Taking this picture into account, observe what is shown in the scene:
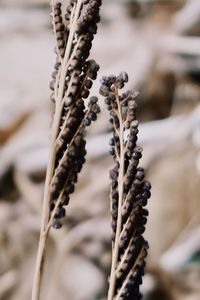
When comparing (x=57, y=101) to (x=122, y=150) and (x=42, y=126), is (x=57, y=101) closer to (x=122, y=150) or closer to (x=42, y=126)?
(x=122, y=150)

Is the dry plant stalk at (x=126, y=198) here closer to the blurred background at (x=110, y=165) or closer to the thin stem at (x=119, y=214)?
the thin stem at (x=119, y=214)

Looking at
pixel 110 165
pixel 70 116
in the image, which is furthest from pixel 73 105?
pixel 110 165

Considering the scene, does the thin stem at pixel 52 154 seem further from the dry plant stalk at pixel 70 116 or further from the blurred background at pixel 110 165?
the blurred background at pixel 110 165

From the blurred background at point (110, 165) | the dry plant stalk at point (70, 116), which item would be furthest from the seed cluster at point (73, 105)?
the blurred background at point (110, 165)

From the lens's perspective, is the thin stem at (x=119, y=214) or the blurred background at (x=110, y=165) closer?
the thin stem at (x=119, y=214)

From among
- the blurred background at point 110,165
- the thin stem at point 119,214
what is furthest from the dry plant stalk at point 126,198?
the blurred background at point 110,165

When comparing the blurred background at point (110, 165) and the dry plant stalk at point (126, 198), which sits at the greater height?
the blurred background at point (110, 165)
